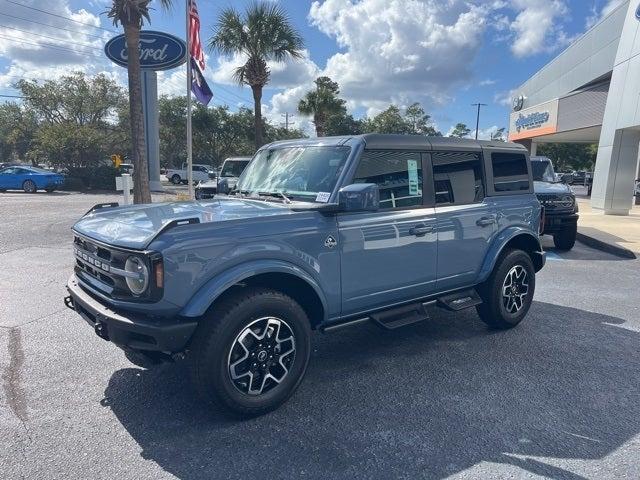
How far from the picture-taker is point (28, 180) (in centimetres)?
2372

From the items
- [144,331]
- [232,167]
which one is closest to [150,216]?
[144,331]

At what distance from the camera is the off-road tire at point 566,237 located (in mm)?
9773

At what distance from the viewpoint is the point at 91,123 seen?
119 ft

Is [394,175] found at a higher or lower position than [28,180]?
higher

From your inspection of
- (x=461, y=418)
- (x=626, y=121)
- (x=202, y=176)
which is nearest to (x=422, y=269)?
(x=461, y=418)

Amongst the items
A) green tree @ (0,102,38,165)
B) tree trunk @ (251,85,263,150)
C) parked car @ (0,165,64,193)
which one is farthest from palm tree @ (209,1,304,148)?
green tree @ (0,102,38,165)

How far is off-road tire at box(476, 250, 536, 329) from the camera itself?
4875 millimetres

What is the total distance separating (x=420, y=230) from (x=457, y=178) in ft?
2.75

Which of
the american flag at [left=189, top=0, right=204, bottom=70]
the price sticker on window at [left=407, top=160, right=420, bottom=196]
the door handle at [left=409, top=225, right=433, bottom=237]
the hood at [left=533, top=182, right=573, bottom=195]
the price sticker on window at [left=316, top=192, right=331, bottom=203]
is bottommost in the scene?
the door handle at [left=409, top=225, right=433, bottom=237]

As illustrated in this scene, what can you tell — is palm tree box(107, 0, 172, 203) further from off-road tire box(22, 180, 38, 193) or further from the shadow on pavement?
off-road tire box(22, 180, 38, 193)

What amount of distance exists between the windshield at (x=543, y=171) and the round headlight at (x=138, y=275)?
10.3 meters

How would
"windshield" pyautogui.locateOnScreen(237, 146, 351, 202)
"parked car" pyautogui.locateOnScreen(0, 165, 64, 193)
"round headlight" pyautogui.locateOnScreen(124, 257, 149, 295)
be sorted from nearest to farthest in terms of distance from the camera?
"round headlight" pyautogui.locateOnScreen(124, 257, 149, 295) → "windshield" pyautogui.locateOnScreen(237, 146, 351, 202) → "parked car" pyautogui.locateOnScreen(0, 165, 64, 193)

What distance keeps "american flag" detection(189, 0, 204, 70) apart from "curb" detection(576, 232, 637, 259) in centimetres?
1170

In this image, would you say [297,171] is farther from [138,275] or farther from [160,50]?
[160,50]
